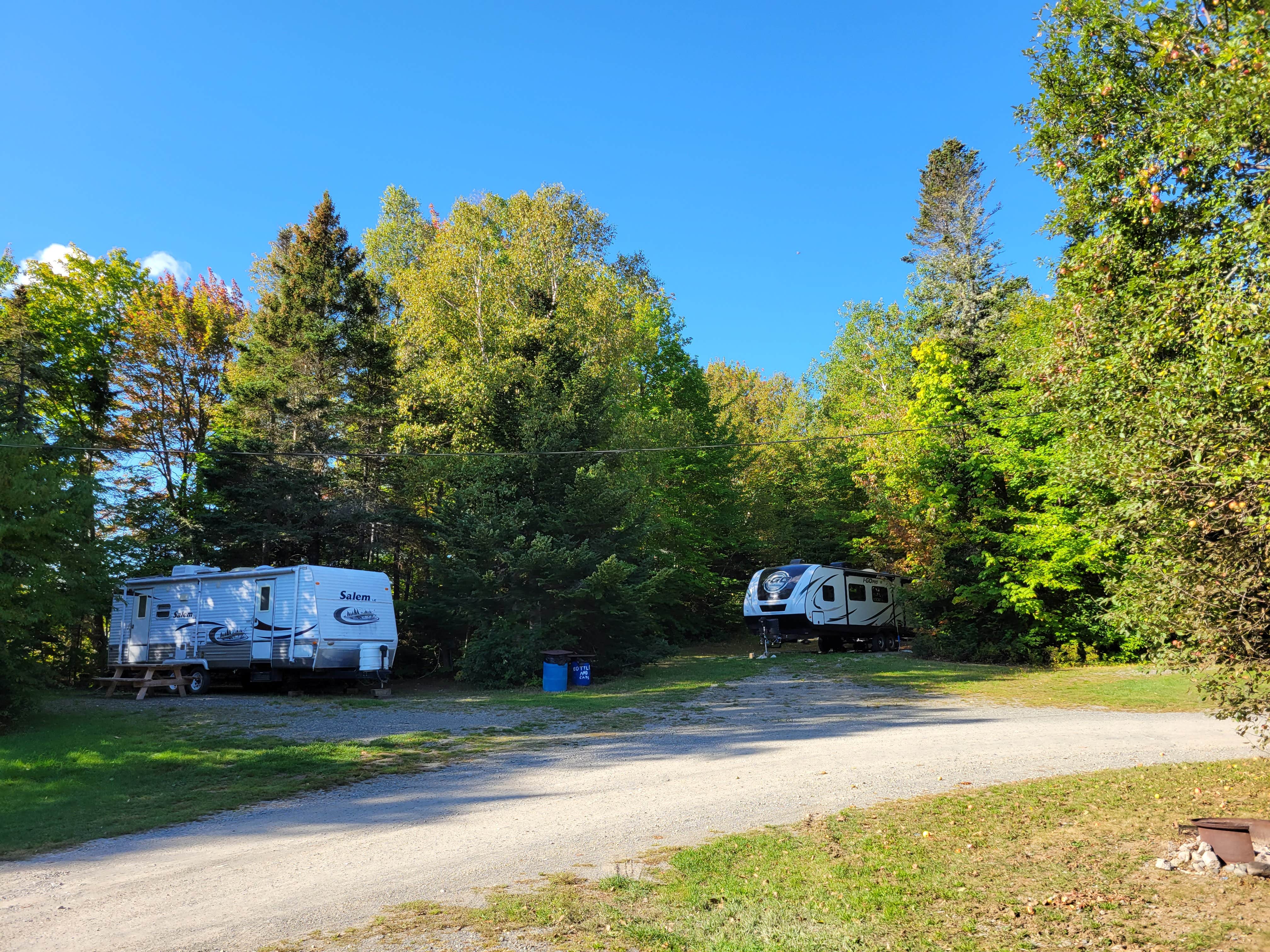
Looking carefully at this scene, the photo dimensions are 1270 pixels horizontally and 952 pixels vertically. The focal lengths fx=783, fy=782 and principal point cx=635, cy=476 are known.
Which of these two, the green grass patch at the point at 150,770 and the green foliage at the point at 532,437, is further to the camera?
the green foliage at the point at 532,437

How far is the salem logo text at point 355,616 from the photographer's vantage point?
1838cm

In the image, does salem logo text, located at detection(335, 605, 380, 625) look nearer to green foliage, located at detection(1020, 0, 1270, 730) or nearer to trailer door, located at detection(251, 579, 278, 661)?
trailer door, located at detection(251, 579, 278, 661)

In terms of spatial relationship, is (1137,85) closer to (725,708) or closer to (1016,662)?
(725,708)

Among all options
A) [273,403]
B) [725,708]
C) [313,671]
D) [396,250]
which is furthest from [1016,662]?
[396,250]

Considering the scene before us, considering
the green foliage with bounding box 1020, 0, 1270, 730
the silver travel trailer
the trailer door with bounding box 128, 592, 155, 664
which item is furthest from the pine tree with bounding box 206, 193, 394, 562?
the green foliage with bounding box 1020, 0, 1270, 730

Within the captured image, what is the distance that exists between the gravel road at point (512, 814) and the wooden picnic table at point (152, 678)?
811 centimetres

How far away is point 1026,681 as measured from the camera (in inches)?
766

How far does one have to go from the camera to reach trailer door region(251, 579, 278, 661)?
59.9 ft

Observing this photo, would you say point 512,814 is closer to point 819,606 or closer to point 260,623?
point 260,623

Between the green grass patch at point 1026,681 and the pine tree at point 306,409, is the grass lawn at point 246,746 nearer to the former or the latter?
the green grass patch at point 1026,681

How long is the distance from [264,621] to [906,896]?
17056 mm

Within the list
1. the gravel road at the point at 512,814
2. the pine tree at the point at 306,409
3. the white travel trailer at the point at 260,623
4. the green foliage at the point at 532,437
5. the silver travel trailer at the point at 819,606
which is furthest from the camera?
the silver travel trailer at the point at 819,606

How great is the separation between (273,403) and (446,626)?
8.81m

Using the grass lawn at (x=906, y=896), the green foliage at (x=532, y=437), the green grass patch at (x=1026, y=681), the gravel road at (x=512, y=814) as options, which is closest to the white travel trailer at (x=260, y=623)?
the green foliage at (x=532, y=437)
